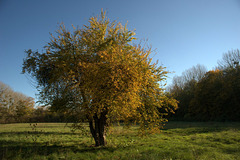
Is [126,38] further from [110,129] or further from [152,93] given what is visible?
[110,129]

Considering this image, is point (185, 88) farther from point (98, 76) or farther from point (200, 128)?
point (98, 76)

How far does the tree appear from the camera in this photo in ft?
24.2

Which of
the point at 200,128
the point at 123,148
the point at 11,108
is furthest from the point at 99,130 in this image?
the point at 11,108

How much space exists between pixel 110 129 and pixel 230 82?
31492 mm

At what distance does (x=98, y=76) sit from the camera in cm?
732

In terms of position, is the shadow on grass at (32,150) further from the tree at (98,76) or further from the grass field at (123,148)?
the tree at (98,76)

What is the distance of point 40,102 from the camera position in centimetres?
846

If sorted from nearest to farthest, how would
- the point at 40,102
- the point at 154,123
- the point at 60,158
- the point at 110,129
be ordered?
the point at 60,158, the point at 40,102, the point at 154,123, the point at 110,129

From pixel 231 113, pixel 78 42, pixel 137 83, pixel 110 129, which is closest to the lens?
pixel 137 83

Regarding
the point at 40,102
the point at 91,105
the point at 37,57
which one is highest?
the point at 37,57

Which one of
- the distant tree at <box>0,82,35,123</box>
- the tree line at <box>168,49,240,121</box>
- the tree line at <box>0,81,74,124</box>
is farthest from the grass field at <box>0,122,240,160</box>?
the distant tree at <box>0,82,35,123</box>

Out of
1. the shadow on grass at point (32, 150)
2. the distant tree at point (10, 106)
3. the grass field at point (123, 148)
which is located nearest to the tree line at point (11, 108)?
the distant tree at point (10, 106)

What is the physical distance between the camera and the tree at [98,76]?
7.37 meters

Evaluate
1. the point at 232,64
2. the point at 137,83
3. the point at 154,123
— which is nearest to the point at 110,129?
the point at 154,123
